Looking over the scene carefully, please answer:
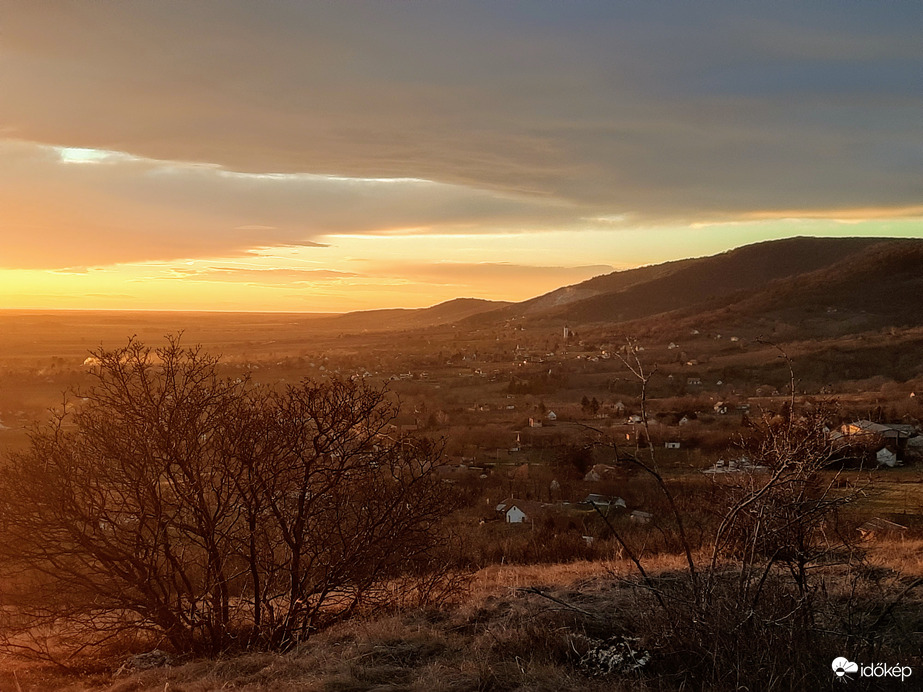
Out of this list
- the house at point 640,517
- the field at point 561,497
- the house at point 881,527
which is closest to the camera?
the field at point 561,497

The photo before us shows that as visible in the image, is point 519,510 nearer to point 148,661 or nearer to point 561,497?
point 561,497

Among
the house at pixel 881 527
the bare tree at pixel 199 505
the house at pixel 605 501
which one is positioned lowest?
the house at pixel 605 501

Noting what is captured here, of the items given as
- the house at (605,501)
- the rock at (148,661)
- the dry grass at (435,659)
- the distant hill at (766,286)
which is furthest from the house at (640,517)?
the distant hill at (766,286)

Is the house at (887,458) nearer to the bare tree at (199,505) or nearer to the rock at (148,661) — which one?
the bare tree at (199,505)

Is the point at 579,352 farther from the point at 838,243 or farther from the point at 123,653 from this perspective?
the point at 838,243

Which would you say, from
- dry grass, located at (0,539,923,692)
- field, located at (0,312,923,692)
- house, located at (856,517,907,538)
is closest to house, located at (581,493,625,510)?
field, located at (0,312,923,692)

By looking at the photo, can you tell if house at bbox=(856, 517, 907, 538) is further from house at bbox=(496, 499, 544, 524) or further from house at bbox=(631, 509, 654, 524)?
house at bbox=(496, 499, 544, 524)

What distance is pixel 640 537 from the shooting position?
1650 cm

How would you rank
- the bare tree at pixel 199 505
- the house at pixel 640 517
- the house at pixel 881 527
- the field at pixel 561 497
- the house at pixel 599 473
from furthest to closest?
the house at pixel 599 473
the house at pixel 640 517
the house at pixel 881 527
the bare tree at pixel 199 505
the field at pixel 561 497

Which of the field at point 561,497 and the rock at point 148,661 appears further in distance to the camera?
the rock at point 148,661

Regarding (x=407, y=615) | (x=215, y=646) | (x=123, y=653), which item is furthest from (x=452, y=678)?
(x=123, y=653)

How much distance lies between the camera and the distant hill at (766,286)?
274 feet

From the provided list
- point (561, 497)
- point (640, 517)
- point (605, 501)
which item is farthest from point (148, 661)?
point (561, 497)

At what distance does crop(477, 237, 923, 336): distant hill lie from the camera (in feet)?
274
